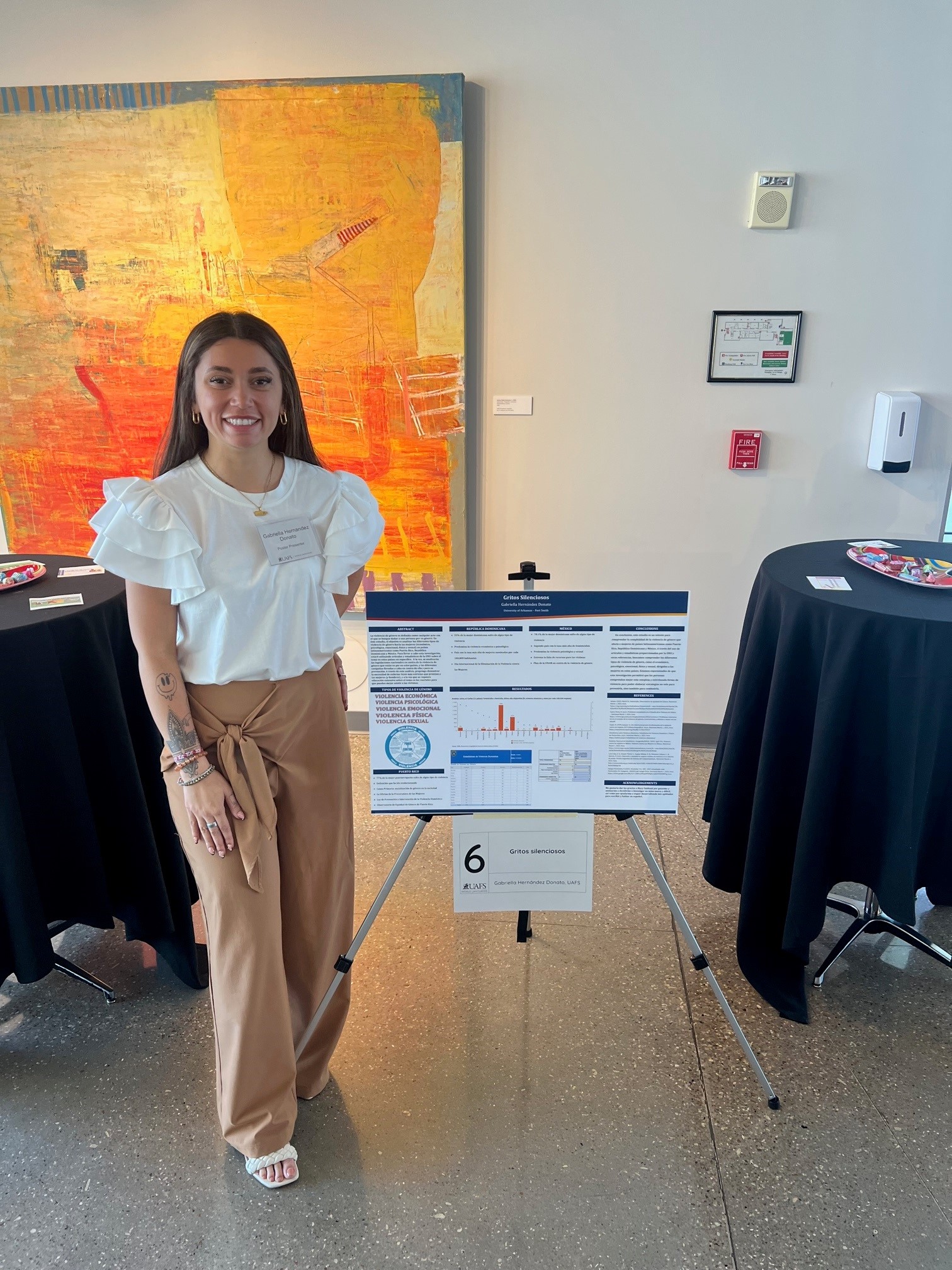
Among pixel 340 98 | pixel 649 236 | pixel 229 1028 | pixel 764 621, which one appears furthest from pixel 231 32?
pixel 229 1028

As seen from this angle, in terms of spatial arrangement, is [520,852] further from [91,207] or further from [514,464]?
[91,207]

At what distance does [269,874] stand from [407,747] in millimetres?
385

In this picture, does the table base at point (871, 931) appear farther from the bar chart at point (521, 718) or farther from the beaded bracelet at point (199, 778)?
the beaded bracelet at point (199, 778)

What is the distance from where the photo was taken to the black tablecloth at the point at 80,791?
2.07 meters

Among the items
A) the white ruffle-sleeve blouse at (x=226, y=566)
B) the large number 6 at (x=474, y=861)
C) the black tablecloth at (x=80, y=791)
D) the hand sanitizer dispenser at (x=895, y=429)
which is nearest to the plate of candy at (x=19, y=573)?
the black tablecloth at (x=80, y=791)

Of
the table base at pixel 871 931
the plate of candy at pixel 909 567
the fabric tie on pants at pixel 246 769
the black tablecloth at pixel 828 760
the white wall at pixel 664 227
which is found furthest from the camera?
the white wall at pixel 664 227

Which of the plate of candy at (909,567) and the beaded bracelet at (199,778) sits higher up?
the plate of candy at (909,567)

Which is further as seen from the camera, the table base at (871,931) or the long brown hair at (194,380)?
the table base at (871,931)

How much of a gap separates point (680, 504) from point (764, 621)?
1.23 m

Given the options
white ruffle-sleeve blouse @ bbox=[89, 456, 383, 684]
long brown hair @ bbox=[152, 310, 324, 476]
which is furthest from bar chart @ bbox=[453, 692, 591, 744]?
long brown hair @ bbox=[152, 310, 324, 476]

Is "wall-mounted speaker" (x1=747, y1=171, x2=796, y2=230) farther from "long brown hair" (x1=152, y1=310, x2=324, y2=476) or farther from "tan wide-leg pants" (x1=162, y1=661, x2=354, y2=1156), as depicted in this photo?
"tan wide-leg pants" (x1=162, y1=661, x2=354, y2=1156)

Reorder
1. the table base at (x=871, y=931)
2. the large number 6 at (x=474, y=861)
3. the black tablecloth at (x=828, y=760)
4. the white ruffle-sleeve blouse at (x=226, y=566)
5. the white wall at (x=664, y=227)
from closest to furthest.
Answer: the white ruffle-sleeve blouse at (x=226, y=566) → the large number 6 at (x=474, y=861) → the black tablecloth at (x=828, y=760) → the table base at (x=871, y=931) → the white wall at (x=664, y=227)

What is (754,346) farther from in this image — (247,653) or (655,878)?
(247,653)

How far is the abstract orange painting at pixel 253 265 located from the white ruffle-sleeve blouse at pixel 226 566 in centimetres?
175
